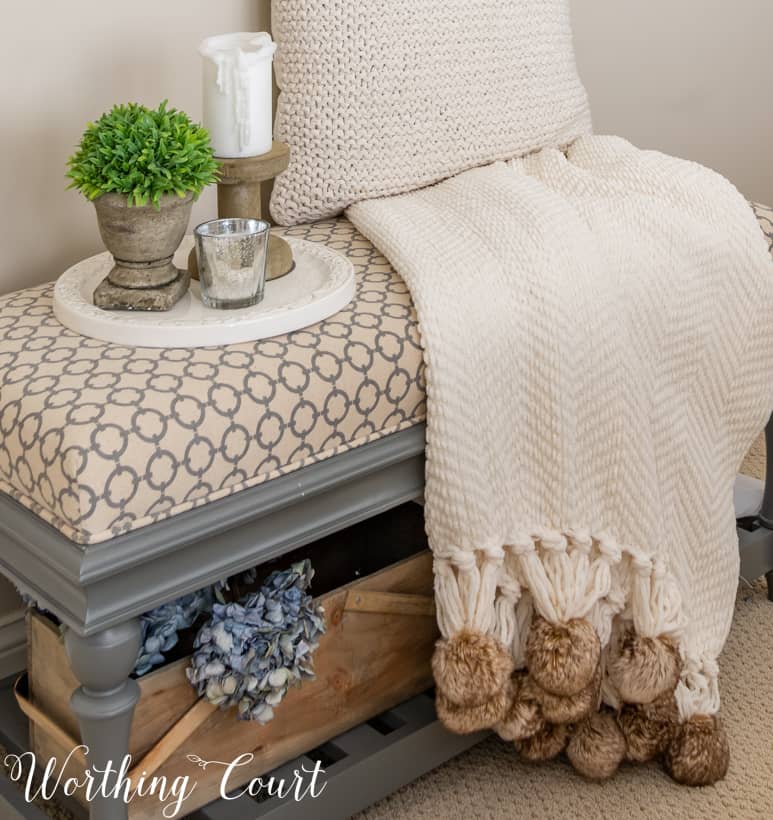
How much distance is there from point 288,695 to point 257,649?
0.12 m

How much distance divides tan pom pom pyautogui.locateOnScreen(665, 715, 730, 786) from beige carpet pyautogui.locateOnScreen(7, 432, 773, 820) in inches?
0.9

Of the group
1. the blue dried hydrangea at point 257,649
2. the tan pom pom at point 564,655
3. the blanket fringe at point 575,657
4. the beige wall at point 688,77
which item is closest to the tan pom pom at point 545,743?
the blanket fringe at point 575,657

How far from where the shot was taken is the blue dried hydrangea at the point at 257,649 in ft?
3.60

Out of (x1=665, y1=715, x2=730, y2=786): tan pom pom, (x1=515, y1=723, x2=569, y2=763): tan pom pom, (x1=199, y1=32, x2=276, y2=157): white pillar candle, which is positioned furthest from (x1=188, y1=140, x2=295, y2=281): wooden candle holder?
(x1=665, y1=715, x2=730, y2=786): tan pom pom

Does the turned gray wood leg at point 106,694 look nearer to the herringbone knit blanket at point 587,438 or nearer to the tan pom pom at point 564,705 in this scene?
the herringbone knit blanket at point 587,438

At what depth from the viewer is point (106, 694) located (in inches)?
39.1

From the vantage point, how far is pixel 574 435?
1252mm

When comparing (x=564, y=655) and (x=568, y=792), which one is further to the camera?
(x=568, y=792)

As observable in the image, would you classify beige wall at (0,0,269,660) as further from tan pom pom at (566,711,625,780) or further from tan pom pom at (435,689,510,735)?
tan pom pom at (566,711,625,780)

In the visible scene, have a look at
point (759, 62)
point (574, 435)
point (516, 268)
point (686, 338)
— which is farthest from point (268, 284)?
point (759, 62)

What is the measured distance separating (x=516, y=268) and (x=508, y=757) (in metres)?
0.59

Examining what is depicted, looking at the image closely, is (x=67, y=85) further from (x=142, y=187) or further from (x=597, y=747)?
(x=597, y=747)

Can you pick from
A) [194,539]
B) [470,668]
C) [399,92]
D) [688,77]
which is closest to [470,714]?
[470,668]

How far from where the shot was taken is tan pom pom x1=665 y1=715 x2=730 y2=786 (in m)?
1.33
